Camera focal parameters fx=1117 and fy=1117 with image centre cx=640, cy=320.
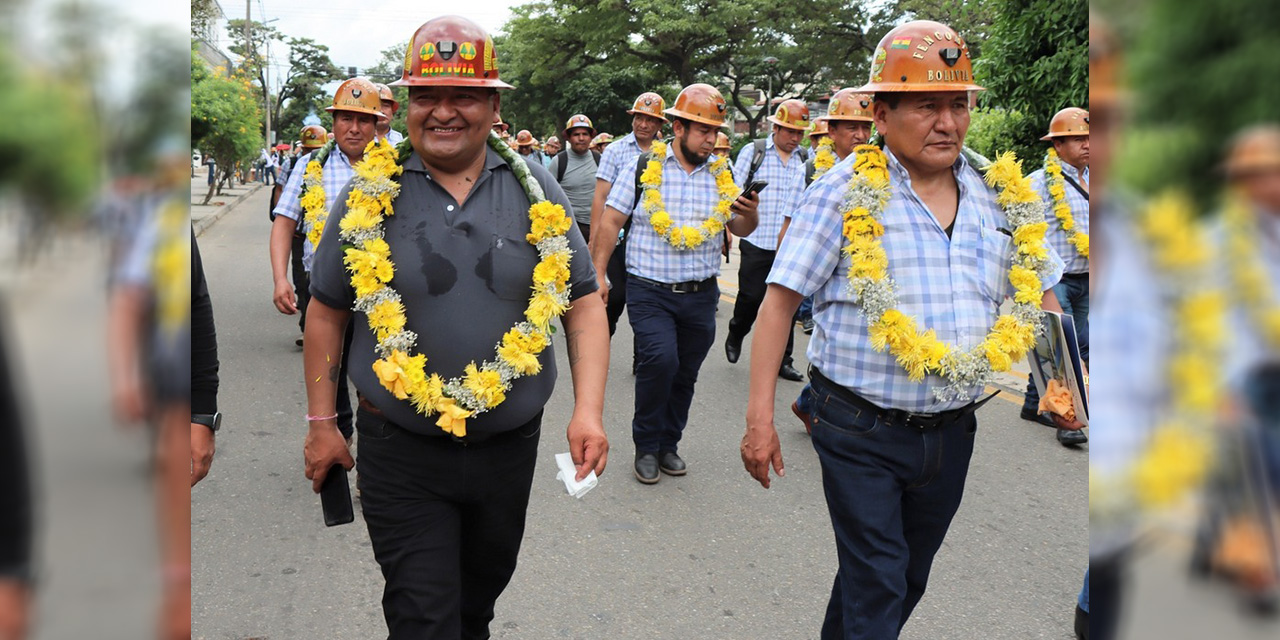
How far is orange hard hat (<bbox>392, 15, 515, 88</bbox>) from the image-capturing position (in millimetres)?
2996

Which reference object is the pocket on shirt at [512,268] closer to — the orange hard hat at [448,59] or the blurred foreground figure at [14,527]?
the orange hard hat at [448,59]

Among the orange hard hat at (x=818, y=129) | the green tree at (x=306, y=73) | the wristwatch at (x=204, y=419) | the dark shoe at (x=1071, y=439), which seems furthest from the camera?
the green tree at (x=306, y=73)

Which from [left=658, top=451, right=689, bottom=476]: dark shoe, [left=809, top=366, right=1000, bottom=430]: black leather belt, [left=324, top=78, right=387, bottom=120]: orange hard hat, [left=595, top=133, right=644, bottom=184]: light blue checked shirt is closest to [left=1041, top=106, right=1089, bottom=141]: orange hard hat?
[left=595, top=133, right=644, bottom=184]: light blue checked shirt

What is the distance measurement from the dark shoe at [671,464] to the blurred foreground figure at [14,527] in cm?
544

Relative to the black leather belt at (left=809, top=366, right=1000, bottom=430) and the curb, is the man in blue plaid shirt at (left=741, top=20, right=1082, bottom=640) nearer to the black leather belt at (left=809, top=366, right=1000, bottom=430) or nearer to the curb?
the black leather belt at (left=809, top=366, right=1000, bottom=430)

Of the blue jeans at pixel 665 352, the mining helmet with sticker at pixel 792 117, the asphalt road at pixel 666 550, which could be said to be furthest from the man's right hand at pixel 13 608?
the mining helmet with sticker at pixel 792 117

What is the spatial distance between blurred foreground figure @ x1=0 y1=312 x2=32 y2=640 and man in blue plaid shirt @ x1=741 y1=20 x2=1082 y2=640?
261 cm

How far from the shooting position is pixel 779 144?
8.45 meters

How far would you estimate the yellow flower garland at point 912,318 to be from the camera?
9.61 feet

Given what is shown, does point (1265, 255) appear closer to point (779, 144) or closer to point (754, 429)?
point (754, 429)

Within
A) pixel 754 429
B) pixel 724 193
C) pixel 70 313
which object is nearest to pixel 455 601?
pixel 754 429

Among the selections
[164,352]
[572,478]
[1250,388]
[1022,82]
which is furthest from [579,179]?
[1250,388]

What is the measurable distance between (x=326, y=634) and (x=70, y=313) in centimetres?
366

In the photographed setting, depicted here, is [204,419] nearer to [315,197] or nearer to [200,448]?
[200,448]
